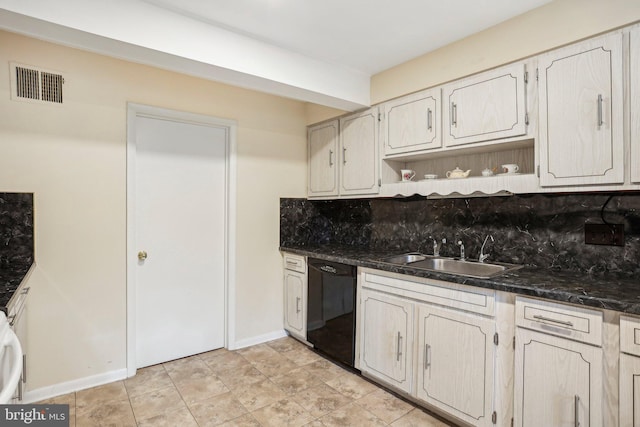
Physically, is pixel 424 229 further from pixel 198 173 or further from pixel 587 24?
pixel 198 173

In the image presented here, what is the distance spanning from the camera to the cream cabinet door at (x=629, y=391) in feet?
4.43

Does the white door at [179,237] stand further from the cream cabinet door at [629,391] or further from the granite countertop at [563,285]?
the cream cabinet door at [629,391]

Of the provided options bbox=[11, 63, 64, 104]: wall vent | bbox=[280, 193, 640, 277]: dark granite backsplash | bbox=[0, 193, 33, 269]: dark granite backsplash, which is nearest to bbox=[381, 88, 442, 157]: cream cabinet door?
bbox=[280, 193, 640, 277]: dark granite backsplash

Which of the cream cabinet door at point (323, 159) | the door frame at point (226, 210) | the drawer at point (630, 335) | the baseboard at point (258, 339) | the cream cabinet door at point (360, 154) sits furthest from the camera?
the cream cabinet door at point (323, 159)

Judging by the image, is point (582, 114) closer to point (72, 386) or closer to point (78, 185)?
point (78, 185)

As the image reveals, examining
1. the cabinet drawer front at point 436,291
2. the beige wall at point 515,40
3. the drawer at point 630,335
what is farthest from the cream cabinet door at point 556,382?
the beige wall at point 515,40

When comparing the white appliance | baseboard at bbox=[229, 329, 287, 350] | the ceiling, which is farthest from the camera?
baseboard at bbox=[229, 329, 287, 350]

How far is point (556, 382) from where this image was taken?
1.56m

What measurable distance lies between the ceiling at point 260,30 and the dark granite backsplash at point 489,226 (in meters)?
1.18

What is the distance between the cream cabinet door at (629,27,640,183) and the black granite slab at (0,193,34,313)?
3378mm

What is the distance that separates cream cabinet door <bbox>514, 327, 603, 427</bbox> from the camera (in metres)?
1.46

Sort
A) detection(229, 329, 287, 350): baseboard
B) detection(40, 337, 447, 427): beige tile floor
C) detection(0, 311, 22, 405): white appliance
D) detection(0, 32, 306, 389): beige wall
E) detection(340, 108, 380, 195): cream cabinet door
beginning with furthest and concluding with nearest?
detection(229, 329, 287, 350): baseboard, detection(340, 108, 380, 195): cream cabinet door, detection(0, 32, 306, 389): beige wall, detection(40, 337, 447, 427): beige tile floor, detection(0, 311, 22, 405): white appliance

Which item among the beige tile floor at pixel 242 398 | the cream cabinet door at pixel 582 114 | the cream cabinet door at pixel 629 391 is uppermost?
the cream cabinet door at pixel 582 114

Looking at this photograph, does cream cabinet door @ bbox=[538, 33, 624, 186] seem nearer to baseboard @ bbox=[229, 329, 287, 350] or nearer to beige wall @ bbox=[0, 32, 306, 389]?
beige wall @ bbox=[0, 32, 306, 389]
